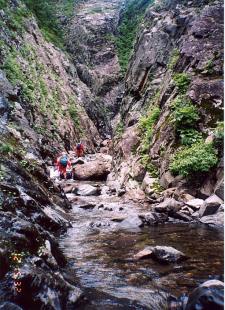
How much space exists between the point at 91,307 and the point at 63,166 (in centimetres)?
1457

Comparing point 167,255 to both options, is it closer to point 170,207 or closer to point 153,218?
point 153,218

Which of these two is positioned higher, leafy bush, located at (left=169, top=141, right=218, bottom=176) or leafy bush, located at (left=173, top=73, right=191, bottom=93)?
leafy bush, located at (left=173, top=73, right=191, bottom=93)

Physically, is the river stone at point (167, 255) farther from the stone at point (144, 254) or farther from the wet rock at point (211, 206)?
the wet rock at point (211, 206)

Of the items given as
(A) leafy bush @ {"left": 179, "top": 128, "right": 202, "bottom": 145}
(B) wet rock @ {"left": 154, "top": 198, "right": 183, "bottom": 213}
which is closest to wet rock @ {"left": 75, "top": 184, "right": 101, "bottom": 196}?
(A) leafy bush @ {"left": 179, "top": 128, "right": 202, "bottom": 145}

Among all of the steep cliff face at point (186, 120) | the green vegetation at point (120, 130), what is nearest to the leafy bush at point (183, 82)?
the steep cliff face at point (186, 120)

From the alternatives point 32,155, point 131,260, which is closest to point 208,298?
point 131,260

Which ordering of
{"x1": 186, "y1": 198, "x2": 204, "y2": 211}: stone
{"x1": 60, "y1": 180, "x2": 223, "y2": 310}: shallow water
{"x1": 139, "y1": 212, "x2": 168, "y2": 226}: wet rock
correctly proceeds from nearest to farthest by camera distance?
1. {"x1": 60, "y1": 180, "x2": 223, "y2": 310}: shallow water
2. {"x1": 139, "y1": 212, "x2": 168, "y2": 226}: wet rock
3. {"x1": 186, "y1": 198, "x2": 204, "y2": 211}: stone

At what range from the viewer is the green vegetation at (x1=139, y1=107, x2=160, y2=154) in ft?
55.4

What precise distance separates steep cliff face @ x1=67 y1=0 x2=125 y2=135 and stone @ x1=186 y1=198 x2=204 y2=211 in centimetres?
3303

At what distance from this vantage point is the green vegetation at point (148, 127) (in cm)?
1688

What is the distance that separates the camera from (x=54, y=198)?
1259 centimetres

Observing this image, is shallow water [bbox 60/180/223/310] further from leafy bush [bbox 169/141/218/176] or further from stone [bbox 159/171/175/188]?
leafy bush [bbox 169/141/218/176]

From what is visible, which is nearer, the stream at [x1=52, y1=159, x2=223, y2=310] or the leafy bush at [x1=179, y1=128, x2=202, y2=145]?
the stream at [x1=52, y1=159, x2=223, y2=310]

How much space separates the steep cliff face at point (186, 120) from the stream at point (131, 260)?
255 centimetres
